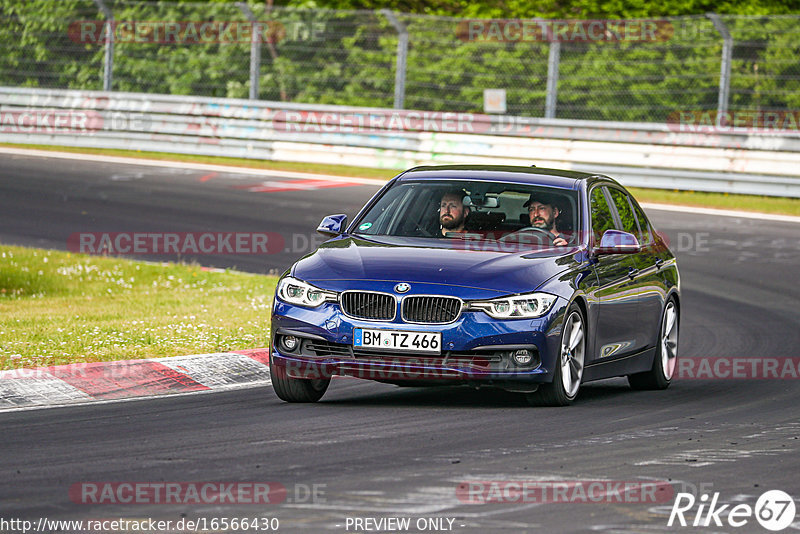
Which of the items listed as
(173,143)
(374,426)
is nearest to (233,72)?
(173,143)

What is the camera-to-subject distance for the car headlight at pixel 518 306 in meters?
8.68

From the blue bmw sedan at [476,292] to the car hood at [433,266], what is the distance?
1 cm

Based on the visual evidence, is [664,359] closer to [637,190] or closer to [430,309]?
[430,309]

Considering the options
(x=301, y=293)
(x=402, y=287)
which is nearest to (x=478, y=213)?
(x=402, y=287)

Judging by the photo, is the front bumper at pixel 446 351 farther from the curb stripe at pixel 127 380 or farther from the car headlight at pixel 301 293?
the curb stripe at pixel 127 380

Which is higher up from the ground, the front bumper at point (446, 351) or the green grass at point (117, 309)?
the front bumper at point (446, 351)

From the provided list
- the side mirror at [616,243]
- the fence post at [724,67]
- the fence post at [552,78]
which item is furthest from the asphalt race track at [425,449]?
the fence post at [552,78]

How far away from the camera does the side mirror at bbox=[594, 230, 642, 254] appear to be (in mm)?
9844

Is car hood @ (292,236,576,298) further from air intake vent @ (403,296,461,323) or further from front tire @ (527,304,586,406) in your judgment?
front tire @ (527,304,586,406)

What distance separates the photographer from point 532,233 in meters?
9.84

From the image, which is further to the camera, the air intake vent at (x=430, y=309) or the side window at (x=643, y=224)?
the side window at (x=643, y=224)

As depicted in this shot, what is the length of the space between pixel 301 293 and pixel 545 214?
1953 millimetres

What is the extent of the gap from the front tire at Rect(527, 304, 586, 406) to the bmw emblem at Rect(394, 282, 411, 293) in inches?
39.0

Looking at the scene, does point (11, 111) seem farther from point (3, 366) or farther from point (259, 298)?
point (3, 366)
